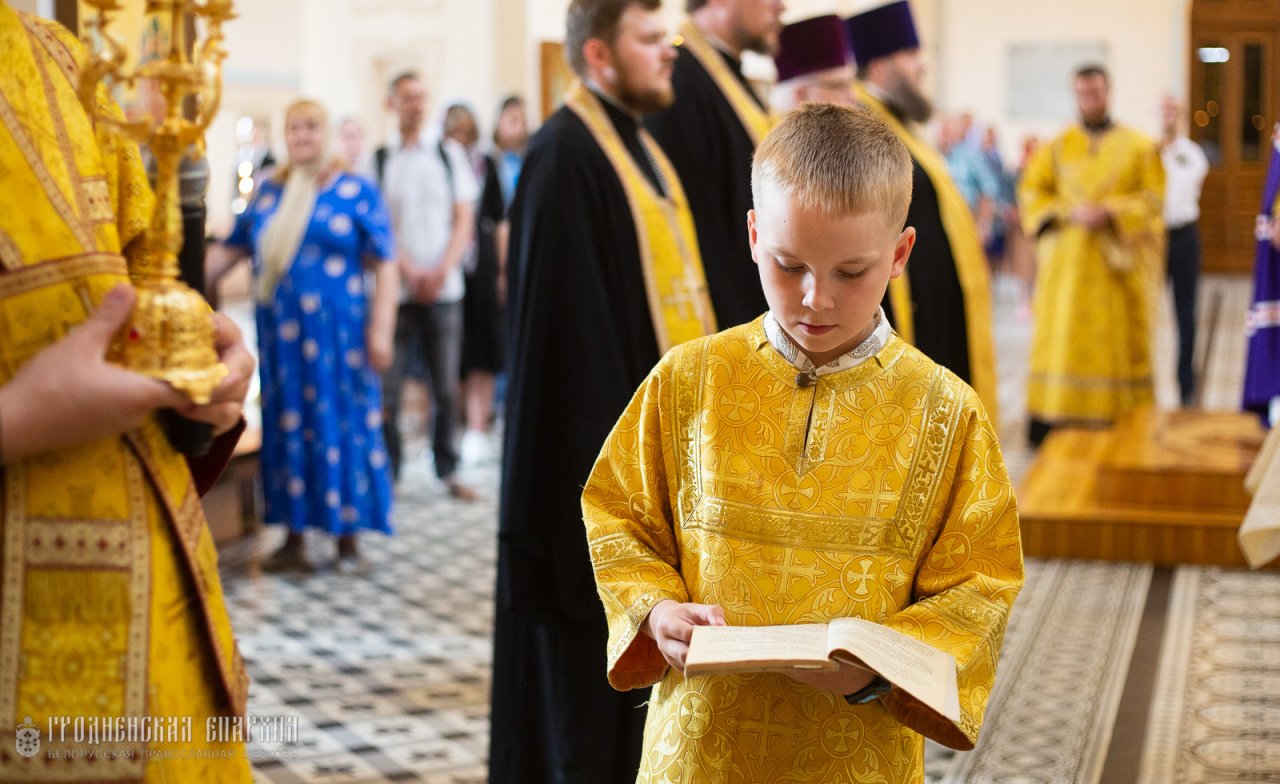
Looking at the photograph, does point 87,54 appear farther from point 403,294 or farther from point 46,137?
point 403,294

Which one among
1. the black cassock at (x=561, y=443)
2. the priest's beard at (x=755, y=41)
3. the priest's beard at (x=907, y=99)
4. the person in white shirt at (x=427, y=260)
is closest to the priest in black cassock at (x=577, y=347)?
the black cassock at (x=561, y=443)

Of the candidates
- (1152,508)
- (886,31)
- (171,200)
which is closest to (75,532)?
(171,200)

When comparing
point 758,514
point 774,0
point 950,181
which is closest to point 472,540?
point 950,181

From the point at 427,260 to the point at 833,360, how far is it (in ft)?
18.0

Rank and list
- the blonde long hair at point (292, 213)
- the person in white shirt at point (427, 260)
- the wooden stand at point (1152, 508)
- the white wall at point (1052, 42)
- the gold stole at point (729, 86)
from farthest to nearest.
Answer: the white wall at point (1052, 42) < the person in white shirt at point (427, 260) < the wooden stand at point (1152, 508) < the blonde long hair at point (292, 213) < the gold stole at point (729, 86)

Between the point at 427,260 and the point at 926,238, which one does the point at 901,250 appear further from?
the point at 427,260

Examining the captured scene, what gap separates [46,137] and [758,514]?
0.92m

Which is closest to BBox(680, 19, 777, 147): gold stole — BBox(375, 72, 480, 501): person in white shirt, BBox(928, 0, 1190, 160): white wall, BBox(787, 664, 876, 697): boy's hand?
BBox(787, 664, 876, 697): boy's hand

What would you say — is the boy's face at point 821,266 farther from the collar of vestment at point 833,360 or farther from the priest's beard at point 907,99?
the priest's beard at point 907,99

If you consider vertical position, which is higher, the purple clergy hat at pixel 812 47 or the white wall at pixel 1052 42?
the white wall at pixel 1052 42

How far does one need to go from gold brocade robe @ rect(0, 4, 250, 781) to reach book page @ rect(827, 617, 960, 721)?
2.35 ft

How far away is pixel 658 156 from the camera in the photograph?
311 cm

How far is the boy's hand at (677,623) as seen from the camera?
1632mm

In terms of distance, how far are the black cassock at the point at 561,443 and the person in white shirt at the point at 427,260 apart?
414cm
